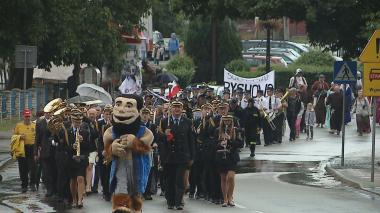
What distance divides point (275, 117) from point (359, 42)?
27.2 feet

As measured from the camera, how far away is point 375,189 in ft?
74.6

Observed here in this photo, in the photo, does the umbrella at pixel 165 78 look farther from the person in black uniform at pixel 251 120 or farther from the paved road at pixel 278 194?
the paved road at pixel 278 194

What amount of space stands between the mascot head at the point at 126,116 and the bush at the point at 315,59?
136 ft

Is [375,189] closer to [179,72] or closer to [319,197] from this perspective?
[319,197]

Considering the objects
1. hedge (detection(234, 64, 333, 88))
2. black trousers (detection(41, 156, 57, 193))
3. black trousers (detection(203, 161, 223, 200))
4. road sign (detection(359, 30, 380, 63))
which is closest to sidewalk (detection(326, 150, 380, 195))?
road sign (detection(359, 30, 380, 63))

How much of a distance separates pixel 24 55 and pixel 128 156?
18042 mm

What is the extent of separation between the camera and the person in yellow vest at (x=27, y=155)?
22.6 meters

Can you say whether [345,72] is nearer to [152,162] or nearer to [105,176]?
[152,162]

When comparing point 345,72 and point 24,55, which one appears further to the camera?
point 24,55

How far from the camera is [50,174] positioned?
21.4 m

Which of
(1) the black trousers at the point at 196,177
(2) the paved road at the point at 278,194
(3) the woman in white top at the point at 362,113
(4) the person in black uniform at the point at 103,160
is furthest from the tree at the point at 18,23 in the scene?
(1) the black trousers at the point at 196,177

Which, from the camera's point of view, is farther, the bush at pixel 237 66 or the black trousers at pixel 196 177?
the bush at pixel 237 66

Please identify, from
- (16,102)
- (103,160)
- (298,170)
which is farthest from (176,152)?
(16,102)

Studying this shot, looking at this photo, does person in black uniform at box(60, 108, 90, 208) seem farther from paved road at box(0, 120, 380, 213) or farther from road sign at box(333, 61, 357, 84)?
road sign at box(333, 61, 357, 84)
